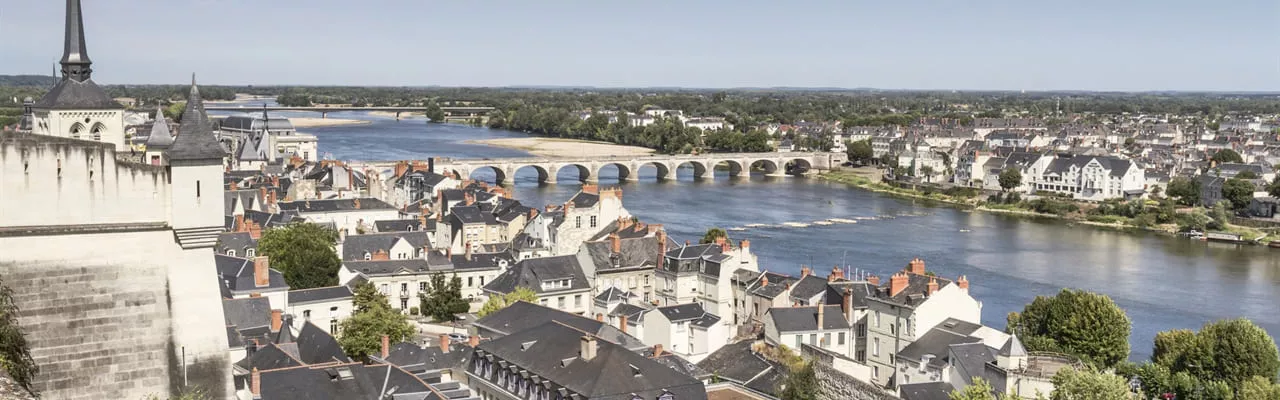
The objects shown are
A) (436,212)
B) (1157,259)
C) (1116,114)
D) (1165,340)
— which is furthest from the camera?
(1116,114)

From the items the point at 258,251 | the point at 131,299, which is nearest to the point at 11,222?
the point at 131,299

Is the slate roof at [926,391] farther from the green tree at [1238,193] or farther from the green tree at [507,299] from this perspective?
the green tree at [1238,193]

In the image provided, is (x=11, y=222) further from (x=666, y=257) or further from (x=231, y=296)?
(x=666, y=257)

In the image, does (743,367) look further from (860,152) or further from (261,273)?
(860,152)

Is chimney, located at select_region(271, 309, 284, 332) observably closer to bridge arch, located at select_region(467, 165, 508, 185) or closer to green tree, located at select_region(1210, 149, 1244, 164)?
bridge arch, located at select_region(467, 165, 508, 185)

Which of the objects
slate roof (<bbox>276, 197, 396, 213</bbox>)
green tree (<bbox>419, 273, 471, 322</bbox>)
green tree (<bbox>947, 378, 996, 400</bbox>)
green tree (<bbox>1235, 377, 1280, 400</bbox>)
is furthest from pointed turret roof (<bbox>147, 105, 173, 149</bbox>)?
green tree (<bbox>1235, 377, 1280, 400</bbox>)

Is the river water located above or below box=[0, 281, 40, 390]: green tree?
below
